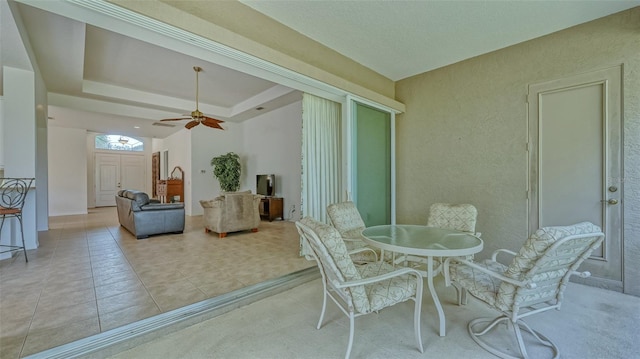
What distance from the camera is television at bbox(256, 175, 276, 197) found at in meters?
7.21

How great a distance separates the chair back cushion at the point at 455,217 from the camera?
3014 mm

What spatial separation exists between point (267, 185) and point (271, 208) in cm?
70

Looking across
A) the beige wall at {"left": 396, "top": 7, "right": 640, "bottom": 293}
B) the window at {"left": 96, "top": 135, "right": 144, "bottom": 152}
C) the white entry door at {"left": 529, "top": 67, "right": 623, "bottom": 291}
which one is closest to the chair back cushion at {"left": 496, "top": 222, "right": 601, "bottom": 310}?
the white entry door at {"left": 529, "top": 67, "right": 623, "bottom": 291}

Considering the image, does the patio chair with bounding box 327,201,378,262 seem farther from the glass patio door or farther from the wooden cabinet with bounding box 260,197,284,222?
the wooden cabinet with bounding box 260,197,284,222

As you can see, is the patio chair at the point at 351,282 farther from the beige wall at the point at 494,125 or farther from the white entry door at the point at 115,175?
the white entry door at the point at 115,175

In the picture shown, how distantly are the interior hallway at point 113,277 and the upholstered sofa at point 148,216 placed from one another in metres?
0.18

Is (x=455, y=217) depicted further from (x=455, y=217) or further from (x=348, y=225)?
(x=348, y=225)

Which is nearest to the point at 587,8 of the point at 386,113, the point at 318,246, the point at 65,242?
the point at 386,113

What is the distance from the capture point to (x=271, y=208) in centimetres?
695

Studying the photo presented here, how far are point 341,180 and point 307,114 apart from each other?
1.12 m

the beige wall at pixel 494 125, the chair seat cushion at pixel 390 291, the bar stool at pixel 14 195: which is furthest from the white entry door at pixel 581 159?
the bar stool at pixel 14 195

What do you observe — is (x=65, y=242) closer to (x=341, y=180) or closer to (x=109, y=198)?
(x=341, y=180)

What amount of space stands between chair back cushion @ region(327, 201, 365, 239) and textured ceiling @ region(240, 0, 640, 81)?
2103mm

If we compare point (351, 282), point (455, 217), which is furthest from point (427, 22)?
point (351, 282)
